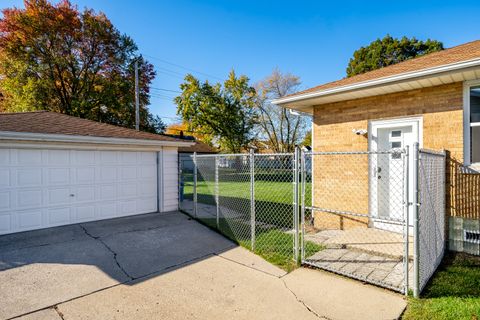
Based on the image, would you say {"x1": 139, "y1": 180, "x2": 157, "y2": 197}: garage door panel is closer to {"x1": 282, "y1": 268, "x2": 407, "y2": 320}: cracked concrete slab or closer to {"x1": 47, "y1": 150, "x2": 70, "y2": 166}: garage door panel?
{"x1": 47, "y1": 150, "x2": 70, "y2": 166}: garage door panel

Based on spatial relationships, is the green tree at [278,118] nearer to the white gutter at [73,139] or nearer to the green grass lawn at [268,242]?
the white gutter at [73,139]

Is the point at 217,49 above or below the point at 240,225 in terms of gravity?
above

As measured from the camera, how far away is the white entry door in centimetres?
561

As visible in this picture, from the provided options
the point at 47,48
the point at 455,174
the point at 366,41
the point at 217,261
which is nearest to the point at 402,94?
the point at 455,174

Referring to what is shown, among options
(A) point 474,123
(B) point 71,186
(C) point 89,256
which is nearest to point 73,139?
(B) point 71,186

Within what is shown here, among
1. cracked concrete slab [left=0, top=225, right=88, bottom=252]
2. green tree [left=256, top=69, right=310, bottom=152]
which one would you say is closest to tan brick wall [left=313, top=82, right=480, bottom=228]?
cracked concrete slab [left=0, top=225, right=88, bottom=252]

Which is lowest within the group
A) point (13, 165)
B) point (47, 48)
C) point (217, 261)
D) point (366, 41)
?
point (217, 261)

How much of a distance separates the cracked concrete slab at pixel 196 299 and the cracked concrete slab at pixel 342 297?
0.18 meters

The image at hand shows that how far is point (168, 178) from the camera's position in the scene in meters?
8.47

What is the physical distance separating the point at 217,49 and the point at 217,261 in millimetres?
17382

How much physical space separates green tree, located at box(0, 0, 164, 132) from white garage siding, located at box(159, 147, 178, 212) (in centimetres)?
1326

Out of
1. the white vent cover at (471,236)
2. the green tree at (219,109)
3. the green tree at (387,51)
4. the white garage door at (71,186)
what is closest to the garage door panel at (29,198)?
the white garage door at (71,186)

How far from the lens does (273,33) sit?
664 inches

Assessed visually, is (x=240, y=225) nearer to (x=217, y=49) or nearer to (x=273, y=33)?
(x=273, y=33)
